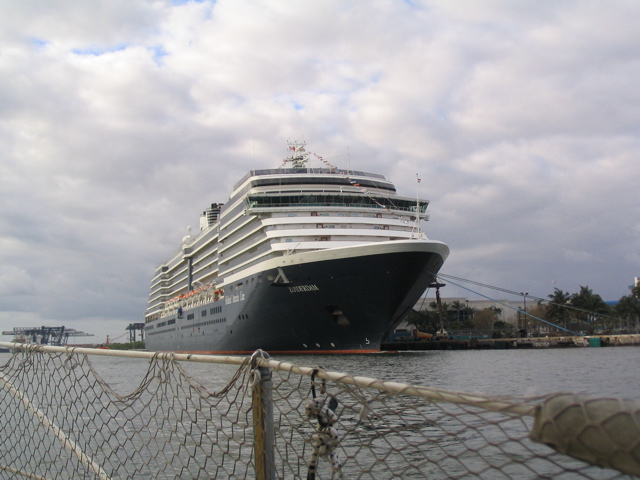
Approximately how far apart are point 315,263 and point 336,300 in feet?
6.41

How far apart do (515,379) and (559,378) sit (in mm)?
1405

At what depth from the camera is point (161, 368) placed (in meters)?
3.40

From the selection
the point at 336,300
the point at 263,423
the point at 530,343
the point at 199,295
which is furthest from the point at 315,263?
the point at 530,343

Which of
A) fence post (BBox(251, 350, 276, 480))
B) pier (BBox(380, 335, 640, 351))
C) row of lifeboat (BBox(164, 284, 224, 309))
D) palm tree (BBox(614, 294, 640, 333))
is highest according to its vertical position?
row of lifeboat (BBox(164, 284, 224, 309))

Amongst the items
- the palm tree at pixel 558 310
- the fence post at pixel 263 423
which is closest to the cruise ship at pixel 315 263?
the fence post at pixel 263 423

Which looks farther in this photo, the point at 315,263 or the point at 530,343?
the point at 530,343

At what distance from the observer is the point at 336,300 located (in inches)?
1049

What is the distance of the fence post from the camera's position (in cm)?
252

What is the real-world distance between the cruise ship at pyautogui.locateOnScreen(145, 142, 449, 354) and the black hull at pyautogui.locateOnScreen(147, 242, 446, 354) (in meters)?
0.05

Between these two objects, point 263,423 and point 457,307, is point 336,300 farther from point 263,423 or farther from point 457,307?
point 457,307

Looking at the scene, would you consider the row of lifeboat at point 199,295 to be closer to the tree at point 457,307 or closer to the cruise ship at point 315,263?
the cruise ship at point 315,263

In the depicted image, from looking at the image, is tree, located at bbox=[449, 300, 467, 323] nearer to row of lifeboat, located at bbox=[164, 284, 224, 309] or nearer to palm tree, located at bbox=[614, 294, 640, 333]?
palm tree, located at bbox=[614, 294, 640, 333]

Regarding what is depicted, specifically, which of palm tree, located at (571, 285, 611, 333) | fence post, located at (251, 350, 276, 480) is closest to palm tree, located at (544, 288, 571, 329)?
palm tree, located at (571, 285, 611, 333)

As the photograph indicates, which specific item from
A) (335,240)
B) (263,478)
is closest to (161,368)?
(263,478)
